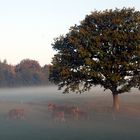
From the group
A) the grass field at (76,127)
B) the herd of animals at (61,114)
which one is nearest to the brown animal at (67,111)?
the herd of animals at (61,114)

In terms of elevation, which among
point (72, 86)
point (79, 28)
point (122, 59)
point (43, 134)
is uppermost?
point (79, 28)

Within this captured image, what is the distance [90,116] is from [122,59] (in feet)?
30.9

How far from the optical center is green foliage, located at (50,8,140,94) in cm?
5666

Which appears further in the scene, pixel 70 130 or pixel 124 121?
pixel 124 121

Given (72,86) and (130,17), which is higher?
(130,17)

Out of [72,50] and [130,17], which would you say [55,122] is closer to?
[72,50]

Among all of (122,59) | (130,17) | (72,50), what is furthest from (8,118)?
(130,17)

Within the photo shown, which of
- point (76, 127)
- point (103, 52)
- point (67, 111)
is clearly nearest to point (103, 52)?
point (103, 52)

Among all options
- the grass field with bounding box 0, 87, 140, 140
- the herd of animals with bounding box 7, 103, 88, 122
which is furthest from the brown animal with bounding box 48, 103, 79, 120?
the grass field with bounding box 0, 87, 140, 140

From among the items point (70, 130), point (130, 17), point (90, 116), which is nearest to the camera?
point (70, 130)

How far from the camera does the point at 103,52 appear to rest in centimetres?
5703

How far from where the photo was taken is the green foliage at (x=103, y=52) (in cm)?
5666

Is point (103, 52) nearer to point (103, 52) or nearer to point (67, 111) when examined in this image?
point (103, 52)

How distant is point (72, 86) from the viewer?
59562 mm
